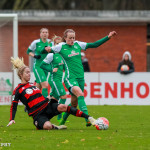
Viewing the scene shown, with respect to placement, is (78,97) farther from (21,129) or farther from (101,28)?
(101,28)

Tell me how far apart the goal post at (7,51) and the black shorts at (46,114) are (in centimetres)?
888

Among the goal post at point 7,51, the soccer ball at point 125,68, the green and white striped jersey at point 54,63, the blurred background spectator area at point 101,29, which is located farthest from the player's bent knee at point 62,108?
the blurred background spectator area at point 101,29

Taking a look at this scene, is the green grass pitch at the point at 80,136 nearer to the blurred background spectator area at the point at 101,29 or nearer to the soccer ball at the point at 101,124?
the soccer ball at the point at 101,124

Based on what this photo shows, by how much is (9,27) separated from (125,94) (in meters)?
4.64

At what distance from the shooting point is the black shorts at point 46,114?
40.7ft

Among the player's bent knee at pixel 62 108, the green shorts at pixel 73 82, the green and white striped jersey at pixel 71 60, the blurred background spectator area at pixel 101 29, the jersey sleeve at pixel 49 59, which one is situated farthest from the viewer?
the blurred background spectator area at pixel 101 29

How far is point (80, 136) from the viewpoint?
1113cm

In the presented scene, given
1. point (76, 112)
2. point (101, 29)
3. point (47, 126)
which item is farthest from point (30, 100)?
point (101, 29)

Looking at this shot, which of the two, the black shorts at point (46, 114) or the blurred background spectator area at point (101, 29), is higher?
the blurred background spectator area at point (101, 29)

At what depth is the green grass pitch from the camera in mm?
9789

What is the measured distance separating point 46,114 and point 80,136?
1.63 meters

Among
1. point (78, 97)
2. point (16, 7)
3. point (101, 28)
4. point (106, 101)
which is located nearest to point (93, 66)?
point (101, 28)

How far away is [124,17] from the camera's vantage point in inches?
1174

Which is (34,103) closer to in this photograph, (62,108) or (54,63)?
(62,108)
